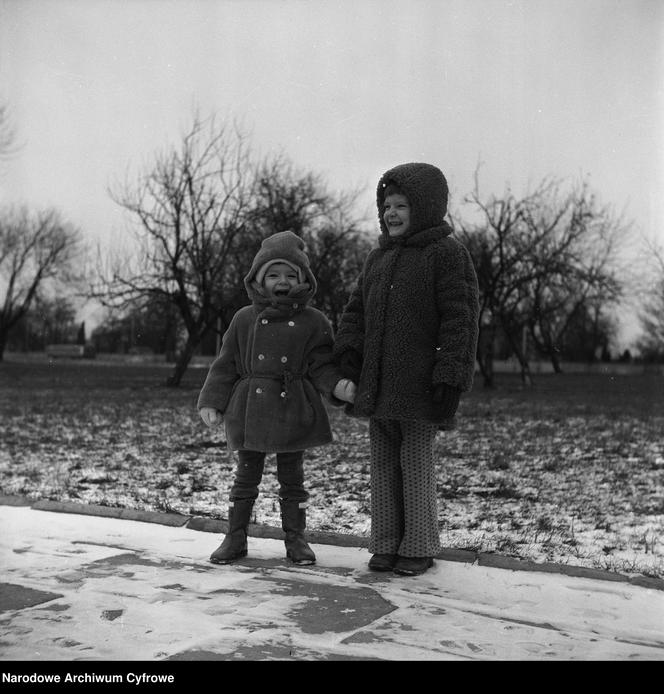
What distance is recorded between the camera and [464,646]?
2.49 m

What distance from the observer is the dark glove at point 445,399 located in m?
3.28

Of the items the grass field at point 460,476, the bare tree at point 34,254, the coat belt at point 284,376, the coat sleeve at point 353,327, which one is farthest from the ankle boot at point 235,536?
the bare tree at point 34,254

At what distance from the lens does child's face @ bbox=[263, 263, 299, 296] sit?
3.68 metres

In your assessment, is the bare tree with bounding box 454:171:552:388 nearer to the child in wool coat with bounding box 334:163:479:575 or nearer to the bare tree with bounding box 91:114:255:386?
the bare tree with bounding box 91:114:255:386

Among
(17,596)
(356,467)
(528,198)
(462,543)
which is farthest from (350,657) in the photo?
(528,198)

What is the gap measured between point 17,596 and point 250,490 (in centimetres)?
109

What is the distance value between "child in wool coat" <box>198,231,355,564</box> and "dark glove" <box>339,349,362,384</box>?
39 millimetres

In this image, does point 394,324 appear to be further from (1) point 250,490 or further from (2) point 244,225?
(2) point 244,225

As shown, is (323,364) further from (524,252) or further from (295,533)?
(524,252)

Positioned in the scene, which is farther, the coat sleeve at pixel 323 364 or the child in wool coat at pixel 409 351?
the coat sleeve at pixel 323 364

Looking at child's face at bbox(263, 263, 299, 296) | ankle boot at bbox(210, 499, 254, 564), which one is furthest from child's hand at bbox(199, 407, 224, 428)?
child's face at bbox(263, 263, 299, 296)

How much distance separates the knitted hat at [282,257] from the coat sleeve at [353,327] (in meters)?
0.20

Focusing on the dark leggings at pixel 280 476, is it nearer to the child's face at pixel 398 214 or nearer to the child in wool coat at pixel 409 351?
the child in wool coat at pixel 409 351

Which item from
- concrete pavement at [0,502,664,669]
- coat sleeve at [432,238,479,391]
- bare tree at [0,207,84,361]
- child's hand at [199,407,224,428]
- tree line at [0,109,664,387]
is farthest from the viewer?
bare tree at [0,207,84,361]
